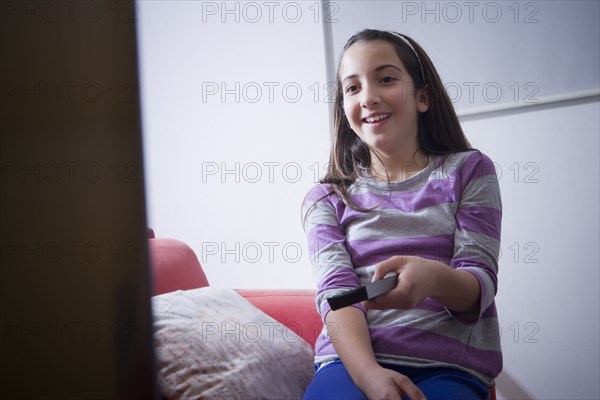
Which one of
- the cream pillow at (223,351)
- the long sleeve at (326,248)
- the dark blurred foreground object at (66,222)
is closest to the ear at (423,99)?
the long sleeve at (326,248)

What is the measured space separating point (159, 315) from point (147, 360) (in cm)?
72

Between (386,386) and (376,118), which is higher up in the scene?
(376,118)

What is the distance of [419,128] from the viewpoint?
995 millimetres

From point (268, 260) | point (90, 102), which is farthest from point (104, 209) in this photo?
point (268, 260)

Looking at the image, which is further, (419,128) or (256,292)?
(256,292)

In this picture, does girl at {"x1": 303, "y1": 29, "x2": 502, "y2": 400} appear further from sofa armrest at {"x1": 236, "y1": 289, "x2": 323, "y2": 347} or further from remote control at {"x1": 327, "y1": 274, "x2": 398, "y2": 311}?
sofa armrest at {"x1": 236, "y1": 289, "x2": 323, "y2": 347}

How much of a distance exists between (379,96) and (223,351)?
1.66 feet

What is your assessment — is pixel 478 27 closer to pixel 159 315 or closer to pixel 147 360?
pixel 159 315

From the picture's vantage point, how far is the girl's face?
35.9 inches

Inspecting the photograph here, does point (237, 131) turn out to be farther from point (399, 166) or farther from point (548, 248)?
point (548, 248)

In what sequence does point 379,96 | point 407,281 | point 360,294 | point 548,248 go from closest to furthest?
point 360,294 < point 407,281 < point 379,96 < point 548,248

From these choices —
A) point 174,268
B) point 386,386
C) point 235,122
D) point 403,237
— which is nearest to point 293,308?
point 174,268

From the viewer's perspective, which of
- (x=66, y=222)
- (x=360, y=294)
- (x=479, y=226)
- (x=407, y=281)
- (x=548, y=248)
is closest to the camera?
(x=66, y=222)

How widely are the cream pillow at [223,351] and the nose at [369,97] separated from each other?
1.50 feet
